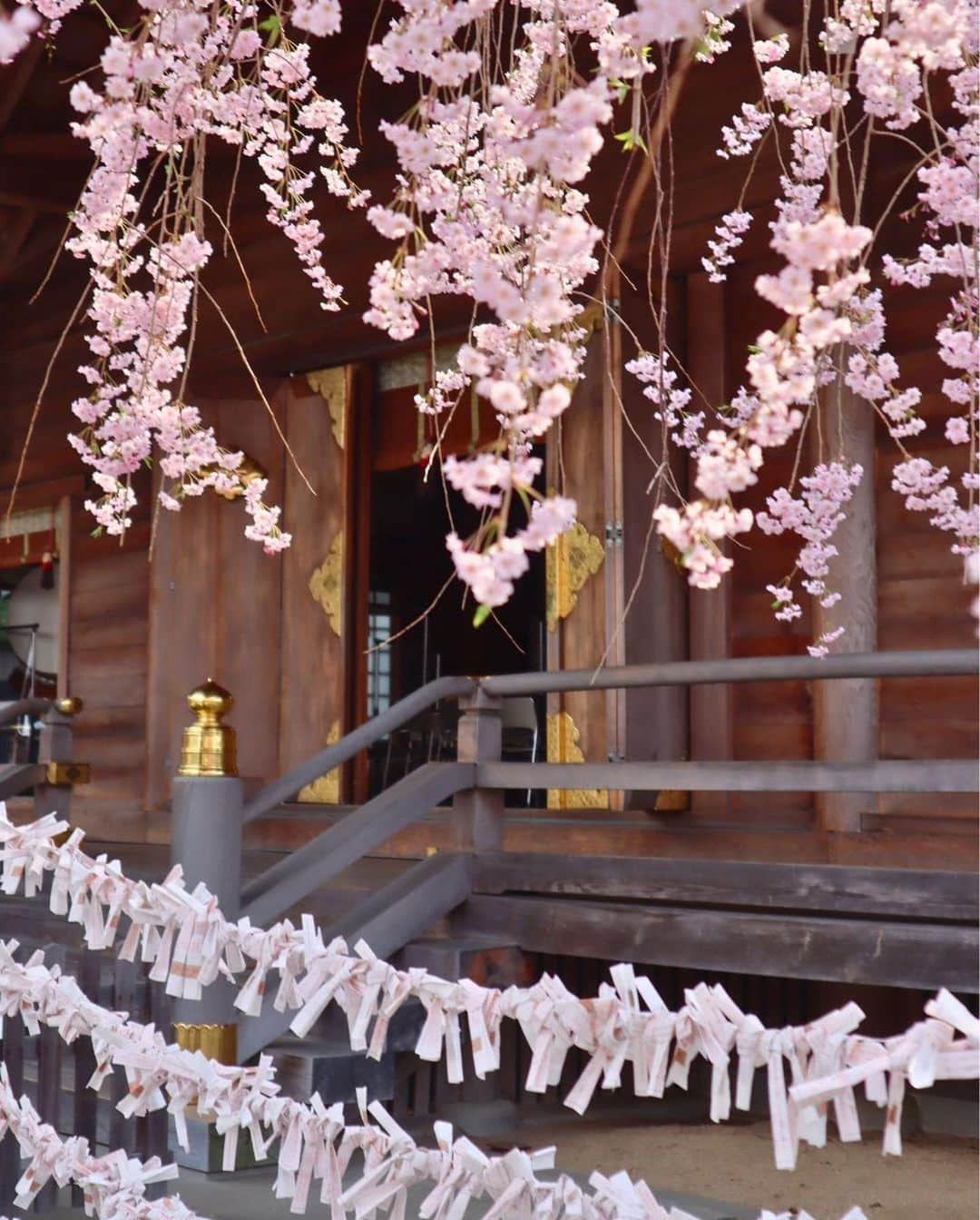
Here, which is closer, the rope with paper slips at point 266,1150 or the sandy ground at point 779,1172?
the rope with paper slips at point 266,1150

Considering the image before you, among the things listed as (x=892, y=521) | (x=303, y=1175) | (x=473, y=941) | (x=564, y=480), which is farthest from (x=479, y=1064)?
(x=564, y=480)

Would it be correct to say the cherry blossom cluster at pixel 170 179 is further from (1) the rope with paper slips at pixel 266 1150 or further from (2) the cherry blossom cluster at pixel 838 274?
(1) the rope with paper slips at pixel 266 1150

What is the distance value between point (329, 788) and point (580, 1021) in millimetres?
4661

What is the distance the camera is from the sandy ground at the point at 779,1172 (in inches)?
149

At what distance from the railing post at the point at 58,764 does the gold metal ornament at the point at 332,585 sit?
1389 millimetres

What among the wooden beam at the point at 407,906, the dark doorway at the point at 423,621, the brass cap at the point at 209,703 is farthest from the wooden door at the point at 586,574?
the dark doorway at the point at 423,621

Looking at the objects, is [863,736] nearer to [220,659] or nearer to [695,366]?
[695,366]

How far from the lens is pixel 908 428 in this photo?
3.01 m

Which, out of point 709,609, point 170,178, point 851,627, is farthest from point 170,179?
point 709,609

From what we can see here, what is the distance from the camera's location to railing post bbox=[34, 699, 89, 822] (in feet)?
17.4

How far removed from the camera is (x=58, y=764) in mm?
Answer: 5270

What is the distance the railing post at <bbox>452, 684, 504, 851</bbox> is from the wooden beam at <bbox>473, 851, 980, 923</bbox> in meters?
0.09

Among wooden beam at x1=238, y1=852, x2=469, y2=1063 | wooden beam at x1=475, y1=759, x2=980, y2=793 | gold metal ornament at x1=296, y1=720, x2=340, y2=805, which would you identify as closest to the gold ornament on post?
wooden beam at x1=238, y1=852, x2=469, y2=1063

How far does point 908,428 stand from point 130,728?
210 inches
